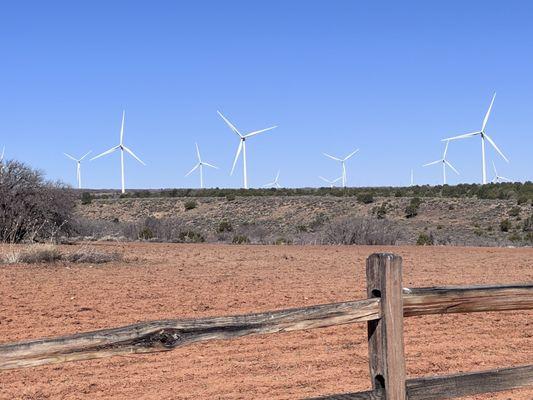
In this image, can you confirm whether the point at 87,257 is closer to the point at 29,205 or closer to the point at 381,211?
the point at 29,205

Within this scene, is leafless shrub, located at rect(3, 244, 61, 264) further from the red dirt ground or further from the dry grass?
the red dirt ground

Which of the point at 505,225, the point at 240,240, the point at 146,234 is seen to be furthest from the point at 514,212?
the point at 146,234

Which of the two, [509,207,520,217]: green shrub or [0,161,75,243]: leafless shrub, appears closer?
[0,161,75,243]: leafless shrub

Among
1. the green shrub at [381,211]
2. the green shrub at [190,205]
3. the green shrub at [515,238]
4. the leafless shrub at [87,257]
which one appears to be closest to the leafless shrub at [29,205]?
the leafless shrub at [87,257]

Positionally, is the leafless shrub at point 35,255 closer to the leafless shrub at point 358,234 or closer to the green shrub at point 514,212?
the leafless shrub at point 358,234

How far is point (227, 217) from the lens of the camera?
2334 inches

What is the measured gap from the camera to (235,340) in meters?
10.2

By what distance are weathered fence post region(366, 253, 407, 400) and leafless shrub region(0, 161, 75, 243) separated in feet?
73.6

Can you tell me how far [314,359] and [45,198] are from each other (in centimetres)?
2080

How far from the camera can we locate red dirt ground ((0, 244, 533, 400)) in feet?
26.1

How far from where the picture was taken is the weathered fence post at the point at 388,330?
15.7 feet

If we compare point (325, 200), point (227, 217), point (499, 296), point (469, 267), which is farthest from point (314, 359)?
point (325, 200)

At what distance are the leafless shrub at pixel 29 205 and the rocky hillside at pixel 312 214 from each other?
277 inches

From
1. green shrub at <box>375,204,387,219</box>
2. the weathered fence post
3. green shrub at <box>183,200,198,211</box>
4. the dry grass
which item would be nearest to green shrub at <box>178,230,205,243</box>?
the dry grass
